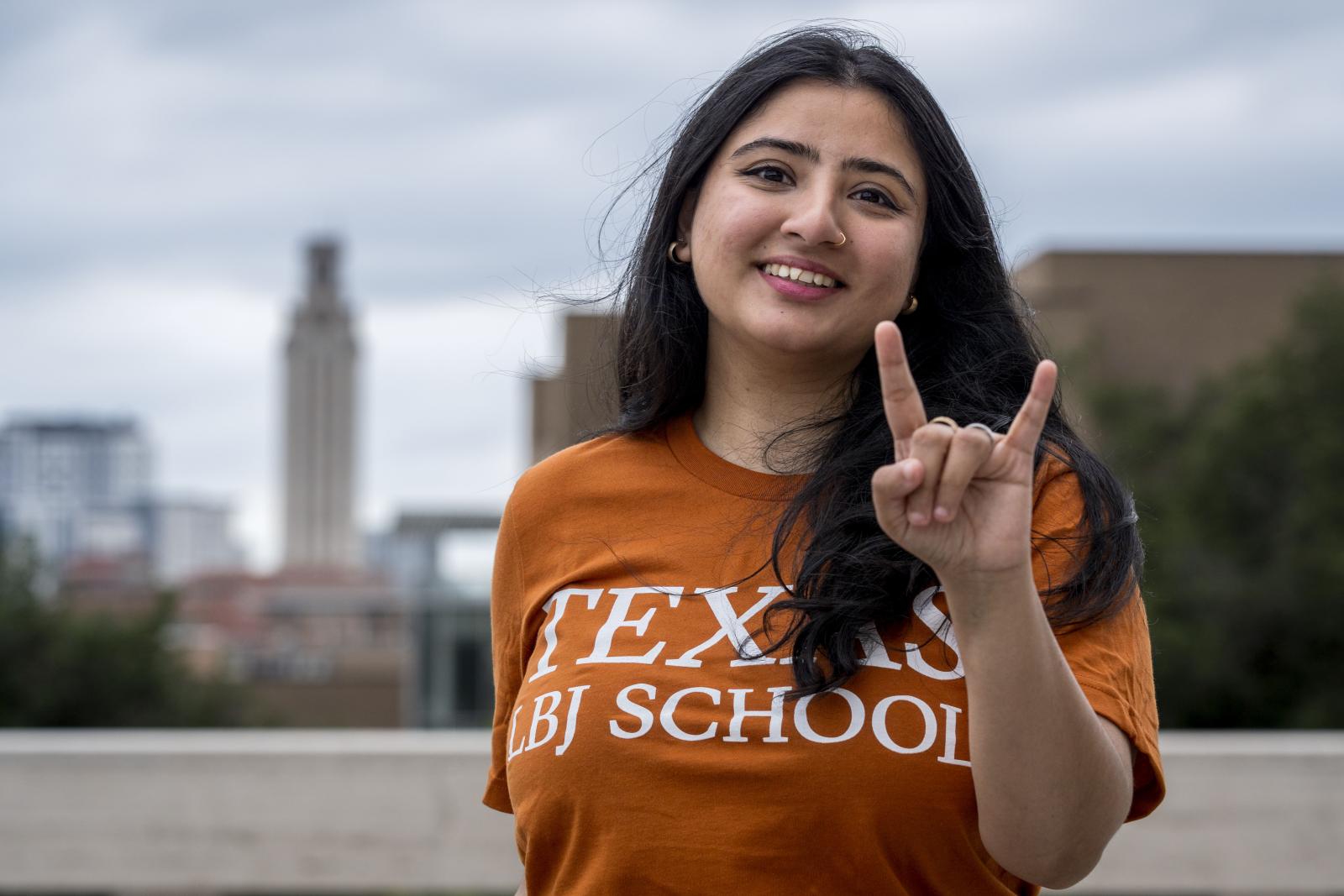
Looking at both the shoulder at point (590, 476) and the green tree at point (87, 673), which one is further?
the green tree at point (87, 673)

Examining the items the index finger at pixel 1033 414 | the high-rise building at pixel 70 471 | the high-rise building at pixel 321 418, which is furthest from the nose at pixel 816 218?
the high-rise building at pixel 70 471

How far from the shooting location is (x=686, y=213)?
1948mm

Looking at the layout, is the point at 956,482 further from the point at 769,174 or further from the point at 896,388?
the point at 769,174

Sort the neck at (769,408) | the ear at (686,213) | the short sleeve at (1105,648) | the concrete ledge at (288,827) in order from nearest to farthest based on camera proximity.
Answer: the short sleeve at (1105,648), the neck at (769,408), the ear at (686,213), the concrete ledge at (288,827)

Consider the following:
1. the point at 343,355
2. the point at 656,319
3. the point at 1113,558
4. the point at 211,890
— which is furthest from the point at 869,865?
the point at 343,355

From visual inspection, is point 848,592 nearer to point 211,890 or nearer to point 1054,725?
point 1054,725

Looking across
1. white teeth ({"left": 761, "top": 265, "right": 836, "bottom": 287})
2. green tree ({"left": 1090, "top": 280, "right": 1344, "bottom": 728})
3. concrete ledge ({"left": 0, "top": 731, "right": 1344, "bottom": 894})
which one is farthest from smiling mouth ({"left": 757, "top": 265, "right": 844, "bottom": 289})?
green tree ({"left": 1090, "top": 280, "right": 1344, "bottom": 728})

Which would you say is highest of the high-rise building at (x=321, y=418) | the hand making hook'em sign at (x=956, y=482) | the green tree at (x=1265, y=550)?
the hand making hook'em sign at (x=956, y=482)

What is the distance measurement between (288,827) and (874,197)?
12.8 ft

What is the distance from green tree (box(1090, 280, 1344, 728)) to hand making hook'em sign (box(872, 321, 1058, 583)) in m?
23.1

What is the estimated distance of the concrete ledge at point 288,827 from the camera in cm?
485

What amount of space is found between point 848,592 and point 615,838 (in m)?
0.35

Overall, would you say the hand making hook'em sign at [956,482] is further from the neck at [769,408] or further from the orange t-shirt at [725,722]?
the neck at [769,408]

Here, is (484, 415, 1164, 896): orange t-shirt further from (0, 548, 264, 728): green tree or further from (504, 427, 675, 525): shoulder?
(0, 548, 264, 728): green tree
